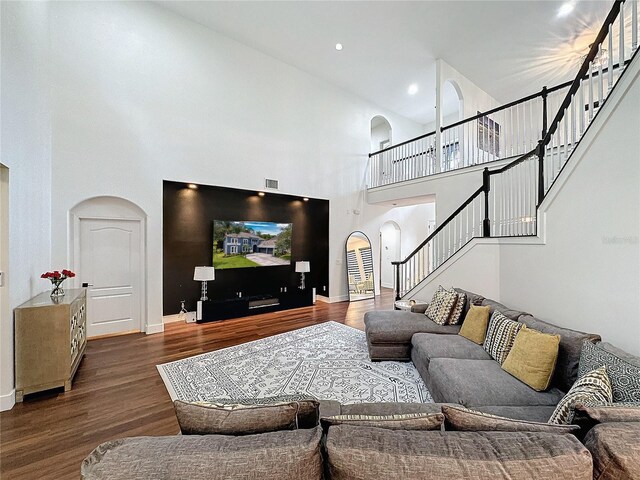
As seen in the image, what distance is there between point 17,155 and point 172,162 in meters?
2.23

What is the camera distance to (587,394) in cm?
133

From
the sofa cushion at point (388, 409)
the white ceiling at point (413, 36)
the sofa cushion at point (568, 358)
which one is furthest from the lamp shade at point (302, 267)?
the sofa cushion at point (388, 409)

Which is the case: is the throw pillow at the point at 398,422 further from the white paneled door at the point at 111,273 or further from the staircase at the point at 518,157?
the white paneled door at the point at 111,273

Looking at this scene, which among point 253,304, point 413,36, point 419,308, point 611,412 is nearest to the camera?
point 611,412

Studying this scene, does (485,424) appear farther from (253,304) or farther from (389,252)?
(389,252)

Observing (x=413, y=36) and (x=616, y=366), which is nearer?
(x=616, y=366)

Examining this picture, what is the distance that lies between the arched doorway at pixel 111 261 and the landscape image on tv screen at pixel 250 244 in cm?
134

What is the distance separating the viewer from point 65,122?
157 inches

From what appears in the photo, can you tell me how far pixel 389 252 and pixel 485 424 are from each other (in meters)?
8.86

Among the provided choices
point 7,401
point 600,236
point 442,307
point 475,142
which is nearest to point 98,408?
point 7,401

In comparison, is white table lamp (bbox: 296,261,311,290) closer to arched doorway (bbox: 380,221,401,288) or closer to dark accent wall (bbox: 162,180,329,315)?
dark accent wall (bbox: 162,180,329,315)

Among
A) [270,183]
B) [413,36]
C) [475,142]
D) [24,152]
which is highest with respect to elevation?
[413,36]

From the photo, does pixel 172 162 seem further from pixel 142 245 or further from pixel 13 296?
pixel 13 296

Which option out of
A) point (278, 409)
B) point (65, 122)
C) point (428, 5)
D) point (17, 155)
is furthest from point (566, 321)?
point (65, 122)
